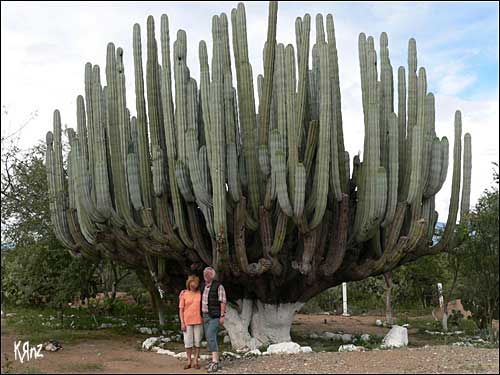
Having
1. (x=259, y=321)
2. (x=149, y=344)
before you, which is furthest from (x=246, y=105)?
(x=149, y=344)

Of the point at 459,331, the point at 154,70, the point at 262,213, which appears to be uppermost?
the point at 154,70

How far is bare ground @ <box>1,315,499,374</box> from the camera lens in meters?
7.98

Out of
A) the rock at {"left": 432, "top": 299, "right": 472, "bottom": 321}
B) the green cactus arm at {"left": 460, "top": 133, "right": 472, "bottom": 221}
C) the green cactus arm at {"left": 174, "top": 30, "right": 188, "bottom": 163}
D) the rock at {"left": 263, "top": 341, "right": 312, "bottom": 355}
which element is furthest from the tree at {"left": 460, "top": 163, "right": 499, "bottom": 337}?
the rock at {"left": 432, "top": 299, "right": 472, "bottom": 321}

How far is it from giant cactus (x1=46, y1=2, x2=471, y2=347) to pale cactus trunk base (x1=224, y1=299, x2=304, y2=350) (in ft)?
0.08

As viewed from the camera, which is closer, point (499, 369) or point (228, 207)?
point (499, 369)

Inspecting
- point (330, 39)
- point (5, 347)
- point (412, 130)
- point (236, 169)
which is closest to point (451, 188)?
point (412, 130)

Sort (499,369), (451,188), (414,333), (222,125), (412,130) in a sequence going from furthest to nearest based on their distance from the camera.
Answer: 1. (414,333)
2. (451,188)
3. (412,130)
4. (222,125)
5. (499,369)

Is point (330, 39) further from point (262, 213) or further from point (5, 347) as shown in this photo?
point (5, 347)

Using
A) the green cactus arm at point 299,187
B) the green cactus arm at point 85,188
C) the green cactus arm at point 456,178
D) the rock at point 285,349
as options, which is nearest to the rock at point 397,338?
the rock at point 285,349

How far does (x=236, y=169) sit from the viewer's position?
10141mm

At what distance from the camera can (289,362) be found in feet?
28.6

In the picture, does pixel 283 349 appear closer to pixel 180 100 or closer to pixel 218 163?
pixel 218 163

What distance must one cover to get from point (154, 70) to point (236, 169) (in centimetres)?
261

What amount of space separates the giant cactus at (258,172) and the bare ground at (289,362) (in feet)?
5.65
